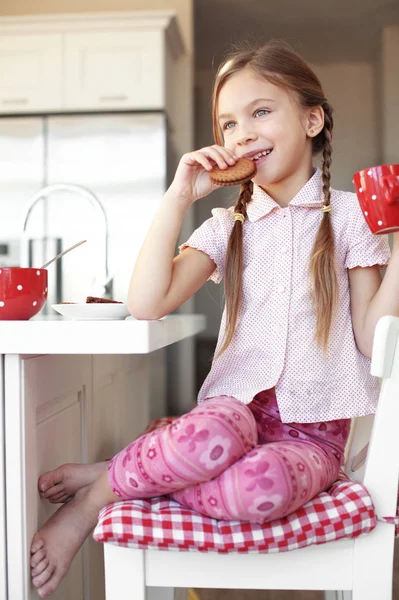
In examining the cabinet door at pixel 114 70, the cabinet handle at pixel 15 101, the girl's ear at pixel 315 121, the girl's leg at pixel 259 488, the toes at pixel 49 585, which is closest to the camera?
the girl's leg at pixel 259 488

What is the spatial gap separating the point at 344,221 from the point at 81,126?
7.97 ft

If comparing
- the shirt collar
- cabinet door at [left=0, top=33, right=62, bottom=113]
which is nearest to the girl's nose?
the shirt collar

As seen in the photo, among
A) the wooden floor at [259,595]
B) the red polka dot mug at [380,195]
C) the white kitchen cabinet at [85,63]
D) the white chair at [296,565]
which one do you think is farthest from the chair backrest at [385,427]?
the white kitchen cabinet at [85,63]

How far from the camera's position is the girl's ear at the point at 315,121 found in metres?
1.21

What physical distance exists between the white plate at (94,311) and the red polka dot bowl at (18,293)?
5 centimetres

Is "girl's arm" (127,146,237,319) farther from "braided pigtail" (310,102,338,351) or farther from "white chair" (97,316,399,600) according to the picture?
"white chair" (97,316,399,600)

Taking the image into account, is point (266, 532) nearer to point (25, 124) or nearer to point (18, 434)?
point (18, 434)

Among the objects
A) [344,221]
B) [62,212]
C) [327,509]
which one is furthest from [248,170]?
[62,212]

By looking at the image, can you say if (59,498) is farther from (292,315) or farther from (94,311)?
(292,315)

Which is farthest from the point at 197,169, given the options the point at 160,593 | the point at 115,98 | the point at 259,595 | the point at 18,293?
the point at 115,98

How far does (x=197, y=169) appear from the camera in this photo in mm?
1099

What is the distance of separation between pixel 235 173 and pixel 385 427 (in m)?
0.46

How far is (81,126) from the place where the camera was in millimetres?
3279

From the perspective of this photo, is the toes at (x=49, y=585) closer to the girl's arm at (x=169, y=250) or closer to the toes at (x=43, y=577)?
the toes at (x=43, y=577)
